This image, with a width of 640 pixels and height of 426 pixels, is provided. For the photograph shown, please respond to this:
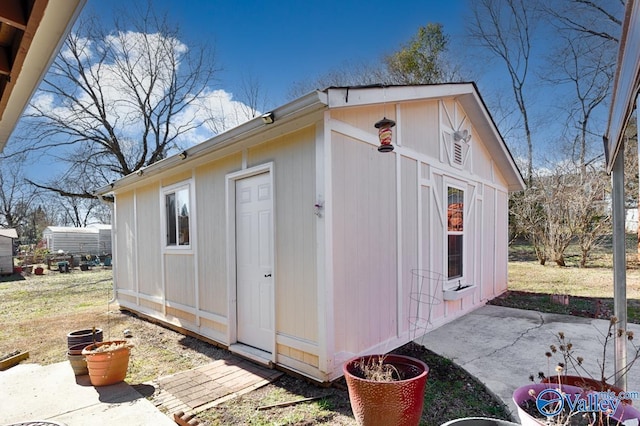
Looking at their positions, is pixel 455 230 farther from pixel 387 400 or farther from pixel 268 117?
pixel 387 400

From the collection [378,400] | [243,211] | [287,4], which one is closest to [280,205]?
[243,211]

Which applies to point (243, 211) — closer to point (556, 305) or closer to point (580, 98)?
point (556, 305)

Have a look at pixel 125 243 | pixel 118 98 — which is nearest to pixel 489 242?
pixel 125 243

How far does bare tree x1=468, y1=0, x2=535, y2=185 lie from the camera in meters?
16.6

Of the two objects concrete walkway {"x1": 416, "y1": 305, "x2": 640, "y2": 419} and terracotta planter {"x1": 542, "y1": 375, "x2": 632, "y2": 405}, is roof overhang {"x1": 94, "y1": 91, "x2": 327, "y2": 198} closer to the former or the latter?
terracotta planter {"x1": 542, "y1": 375, "x2": 632, "y2": 405}

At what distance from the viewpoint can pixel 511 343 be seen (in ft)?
15.2

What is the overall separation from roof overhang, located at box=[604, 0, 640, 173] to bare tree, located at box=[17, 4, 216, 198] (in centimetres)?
1702

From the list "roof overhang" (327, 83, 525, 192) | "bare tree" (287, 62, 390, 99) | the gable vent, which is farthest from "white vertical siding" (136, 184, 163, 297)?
"bare tree" (287, 62, 390, 99)

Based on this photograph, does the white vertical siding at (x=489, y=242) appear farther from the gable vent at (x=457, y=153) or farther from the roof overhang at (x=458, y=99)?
the gable vent at (x=457, y=153)

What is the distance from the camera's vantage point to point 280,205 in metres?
Result: 3.97

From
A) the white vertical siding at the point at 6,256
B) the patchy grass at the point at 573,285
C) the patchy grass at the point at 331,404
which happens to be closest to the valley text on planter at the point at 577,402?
the patchy grass at the point at 331,404

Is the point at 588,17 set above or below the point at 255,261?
above

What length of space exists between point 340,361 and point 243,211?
215 cm

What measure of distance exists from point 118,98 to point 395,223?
1732 cm
